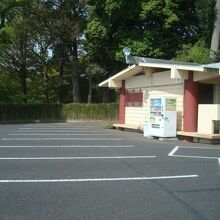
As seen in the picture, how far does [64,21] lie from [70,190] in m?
35.7

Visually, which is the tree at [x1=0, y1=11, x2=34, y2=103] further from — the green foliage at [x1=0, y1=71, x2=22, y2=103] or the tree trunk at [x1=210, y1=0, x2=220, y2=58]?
the tree trunk at [x1=210, y1=0, x2=220, y2=58]

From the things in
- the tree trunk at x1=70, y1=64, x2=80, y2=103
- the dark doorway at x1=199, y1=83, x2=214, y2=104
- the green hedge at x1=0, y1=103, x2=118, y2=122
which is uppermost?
the tree trunk at x1=70, y1=64, x2=80, y2=103

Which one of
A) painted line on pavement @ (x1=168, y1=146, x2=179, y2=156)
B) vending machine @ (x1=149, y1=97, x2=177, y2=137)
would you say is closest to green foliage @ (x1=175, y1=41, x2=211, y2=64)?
vending machine @ (x1=149, y1=97, x2=177, y2=137)

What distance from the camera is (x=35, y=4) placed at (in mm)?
43000

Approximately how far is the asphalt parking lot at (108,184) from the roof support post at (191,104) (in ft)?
16.9

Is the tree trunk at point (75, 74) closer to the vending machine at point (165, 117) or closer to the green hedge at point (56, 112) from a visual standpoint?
the green hedge at point (56, 112)

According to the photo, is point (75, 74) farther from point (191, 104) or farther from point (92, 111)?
point (191, 104)

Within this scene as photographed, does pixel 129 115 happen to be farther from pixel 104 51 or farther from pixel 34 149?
pixel 104 51

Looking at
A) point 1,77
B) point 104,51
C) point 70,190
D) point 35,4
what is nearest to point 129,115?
point 104,51

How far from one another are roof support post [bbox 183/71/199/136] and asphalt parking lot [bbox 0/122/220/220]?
5.15 metres

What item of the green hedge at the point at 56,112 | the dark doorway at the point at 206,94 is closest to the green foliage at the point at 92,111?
the green hedge at the point at 56,112

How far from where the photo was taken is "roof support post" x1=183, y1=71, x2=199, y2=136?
1939 centimetres

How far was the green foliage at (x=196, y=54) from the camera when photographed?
104 feet

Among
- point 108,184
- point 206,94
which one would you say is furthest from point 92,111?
point 108,184
